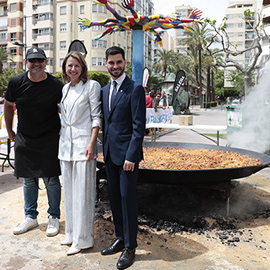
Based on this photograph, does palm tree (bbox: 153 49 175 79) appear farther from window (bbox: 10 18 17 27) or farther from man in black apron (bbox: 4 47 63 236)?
man in black apron (bbox: 4 47 63 236)

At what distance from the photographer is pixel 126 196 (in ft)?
9.16

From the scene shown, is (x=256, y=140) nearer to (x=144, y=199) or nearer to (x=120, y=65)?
(x=144, y=199)

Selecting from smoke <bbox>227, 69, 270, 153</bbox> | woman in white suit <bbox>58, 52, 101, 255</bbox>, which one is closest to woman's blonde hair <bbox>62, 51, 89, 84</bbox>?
woman in white suit <bbox>58, 52, 101, 255</bbox>

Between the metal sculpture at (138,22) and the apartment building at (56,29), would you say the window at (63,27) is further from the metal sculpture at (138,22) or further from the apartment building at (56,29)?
the metal sculpture at (138,22)

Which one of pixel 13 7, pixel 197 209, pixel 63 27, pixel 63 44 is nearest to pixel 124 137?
pixel 197 209

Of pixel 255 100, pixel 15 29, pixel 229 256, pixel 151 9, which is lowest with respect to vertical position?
pixel 229 256

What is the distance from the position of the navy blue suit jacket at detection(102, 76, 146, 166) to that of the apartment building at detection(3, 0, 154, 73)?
47.5m

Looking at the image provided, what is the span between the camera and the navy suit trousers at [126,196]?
110 inches

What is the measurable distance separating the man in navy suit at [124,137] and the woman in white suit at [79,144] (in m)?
0.15

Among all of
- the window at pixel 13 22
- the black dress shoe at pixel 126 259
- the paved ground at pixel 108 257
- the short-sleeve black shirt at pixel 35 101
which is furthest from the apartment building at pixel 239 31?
the black dress shoe at pixel 126 259

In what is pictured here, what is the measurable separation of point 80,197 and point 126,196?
0.49 m

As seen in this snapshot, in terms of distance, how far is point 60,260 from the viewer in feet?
9.45

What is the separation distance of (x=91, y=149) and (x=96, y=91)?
22.4 inches

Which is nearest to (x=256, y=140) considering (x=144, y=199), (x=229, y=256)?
(x=144, y=199)
